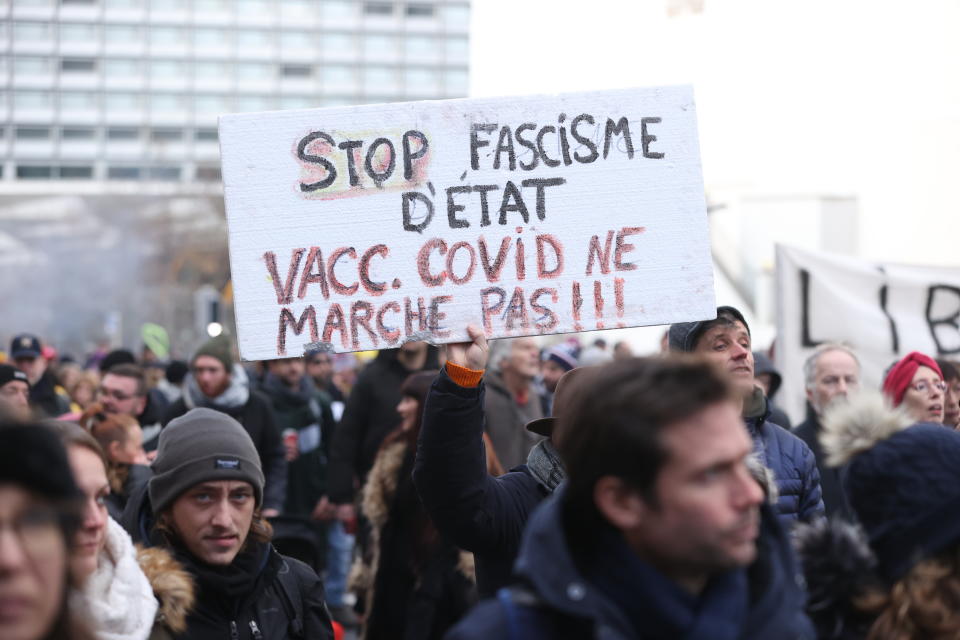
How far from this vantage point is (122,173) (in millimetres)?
90875

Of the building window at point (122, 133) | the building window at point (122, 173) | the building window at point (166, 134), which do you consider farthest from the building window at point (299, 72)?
the building window at point (122, 173)

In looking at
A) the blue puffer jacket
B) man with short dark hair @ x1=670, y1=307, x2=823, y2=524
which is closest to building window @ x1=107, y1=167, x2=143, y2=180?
man with short dark hair @ x1=670, y1=307, x2=823, y2=524

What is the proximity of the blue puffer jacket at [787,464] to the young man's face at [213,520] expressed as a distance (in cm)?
151

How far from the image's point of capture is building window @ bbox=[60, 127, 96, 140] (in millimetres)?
91062

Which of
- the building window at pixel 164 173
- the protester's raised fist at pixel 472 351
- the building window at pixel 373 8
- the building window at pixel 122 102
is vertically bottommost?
the protester's raised fist at pixel 472 351

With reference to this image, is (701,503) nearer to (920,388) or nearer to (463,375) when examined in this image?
(463,375)

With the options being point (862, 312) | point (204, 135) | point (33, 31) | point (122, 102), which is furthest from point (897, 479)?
point (33, 31)

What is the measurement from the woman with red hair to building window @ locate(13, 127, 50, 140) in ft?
299

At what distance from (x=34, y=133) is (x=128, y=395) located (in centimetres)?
8842

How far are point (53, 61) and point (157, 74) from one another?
6.88m

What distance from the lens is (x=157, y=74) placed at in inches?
3627

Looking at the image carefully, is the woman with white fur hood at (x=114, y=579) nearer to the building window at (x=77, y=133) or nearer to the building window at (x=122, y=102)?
the building window at (x=77, y=133)

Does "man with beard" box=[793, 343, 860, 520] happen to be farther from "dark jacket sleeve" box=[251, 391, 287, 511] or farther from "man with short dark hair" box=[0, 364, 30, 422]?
"man with short dark hair" box=[0, 364, 30, 422]

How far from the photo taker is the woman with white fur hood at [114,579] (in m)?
3.08
